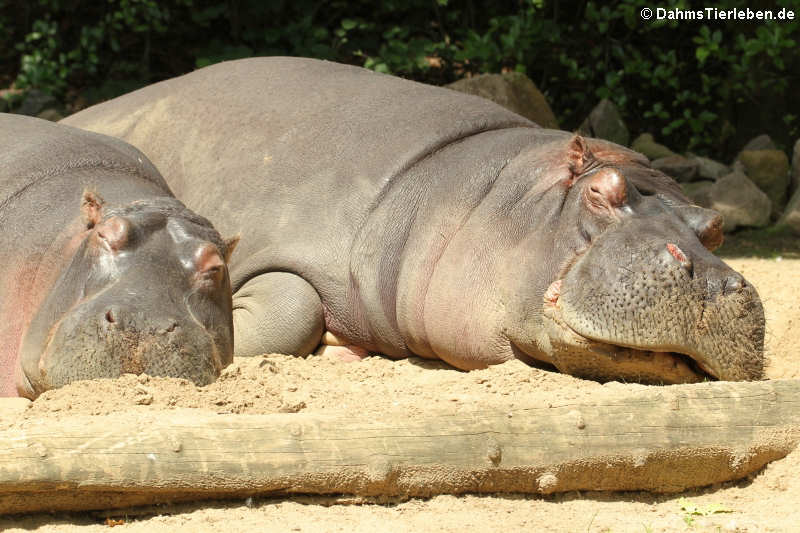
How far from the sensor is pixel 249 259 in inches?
190

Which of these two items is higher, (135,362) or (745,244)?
(135,362)

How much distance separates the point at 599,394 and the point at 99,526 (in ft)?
4.58

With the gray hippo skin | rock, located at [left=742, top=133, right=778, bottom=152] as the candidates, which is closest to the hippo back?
the gray hippo skin

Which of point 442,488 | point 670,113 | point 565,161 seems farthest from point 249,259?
point 670,113

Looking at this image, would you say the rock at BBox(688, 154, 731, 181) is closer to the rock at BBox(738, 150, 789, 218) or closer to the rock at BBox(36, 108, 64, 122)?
the rock at BBox(738, 150, 789, 218)

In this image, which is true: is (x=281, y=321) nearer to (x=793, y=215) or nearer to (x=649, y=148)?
(x=793, y=215)

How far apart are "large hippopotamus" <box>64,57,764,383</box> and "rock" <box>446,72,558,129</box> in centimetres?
190

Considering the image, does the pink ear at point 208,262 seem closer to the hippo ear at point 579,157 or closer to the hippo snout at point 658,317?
the hippo snout at point 658,317

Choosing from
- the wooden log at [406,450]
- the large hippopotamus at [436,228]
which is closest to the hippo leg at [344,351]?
the large hippopotamus at [436,228]

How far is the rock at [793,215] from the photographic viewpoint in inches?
283

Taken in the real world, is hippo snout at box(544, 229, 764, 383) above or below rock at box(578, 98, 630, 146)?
above

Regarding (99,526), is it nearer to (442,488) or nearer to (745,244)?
(442,488)

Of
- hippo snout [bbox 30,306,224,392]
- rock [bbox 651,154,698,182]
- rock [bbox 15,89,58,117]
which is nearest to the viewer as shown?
hippo snout [bbox 30,306,224,392]

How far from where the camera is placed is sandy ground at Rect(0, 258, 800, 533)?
280 cm
